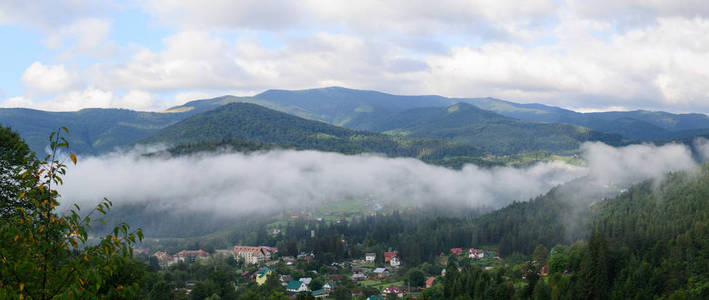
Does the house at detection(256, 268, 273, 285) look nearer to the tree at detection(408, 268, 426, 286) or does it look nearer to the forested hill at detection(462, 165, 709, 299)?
the tree at detection(408, 268, 426, 286)

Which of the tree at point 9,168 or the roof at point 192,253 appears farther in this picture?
the roof at point 192,253

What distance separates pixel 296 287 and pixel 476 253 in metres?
52.4

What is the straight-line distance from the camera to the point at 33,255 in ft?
35.2

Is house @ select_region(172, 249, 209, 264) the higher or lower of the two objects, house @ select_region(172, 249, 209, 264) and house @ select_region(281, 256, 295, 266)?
the lower

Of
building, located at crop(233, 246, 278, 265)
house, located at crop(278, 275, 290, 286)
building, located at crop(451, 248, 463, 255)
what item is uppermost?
house, located at crop(278, 275, 290, 286)

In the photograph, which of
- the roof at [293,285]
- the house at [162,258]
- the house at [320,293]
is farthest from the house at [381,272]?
the house at [162,258]

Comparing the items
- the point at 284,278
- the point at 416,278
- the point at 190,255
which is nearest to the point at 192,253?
the point at 190,255

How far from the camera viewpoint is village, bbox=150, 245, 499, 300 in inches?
3191

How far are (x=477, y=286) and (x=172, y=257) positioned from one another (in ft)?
296

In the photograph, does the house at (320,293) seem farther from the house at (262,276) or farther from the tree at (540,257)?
the tree at (540,257)

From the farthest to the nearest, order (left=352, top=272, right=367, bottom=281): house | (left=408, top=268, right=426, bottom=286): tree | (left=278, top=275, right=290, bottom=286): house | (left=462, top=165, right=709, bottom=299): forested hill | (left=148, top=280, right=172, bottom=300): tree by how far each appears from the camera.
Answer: (left=352, top=272, right=367, bottom=281): house, (left=278, top=275, right=290, bottom=286): house, (left=408, top=268, right=426, bottom=286): tree, (left=462, top=165, right=709, bottom=299): forested hill, (left=148, top=280, right=172, bottom=300): tree

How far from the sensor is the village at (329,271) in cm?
8106

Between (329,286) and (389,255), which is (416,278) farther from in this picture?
(389,255)

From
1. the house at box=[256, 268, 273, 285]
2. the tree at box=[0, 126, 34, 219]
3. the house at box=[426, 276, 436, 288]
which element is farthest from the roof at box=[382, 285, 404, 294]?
the tree at box=[0, 126, 34, 219]
